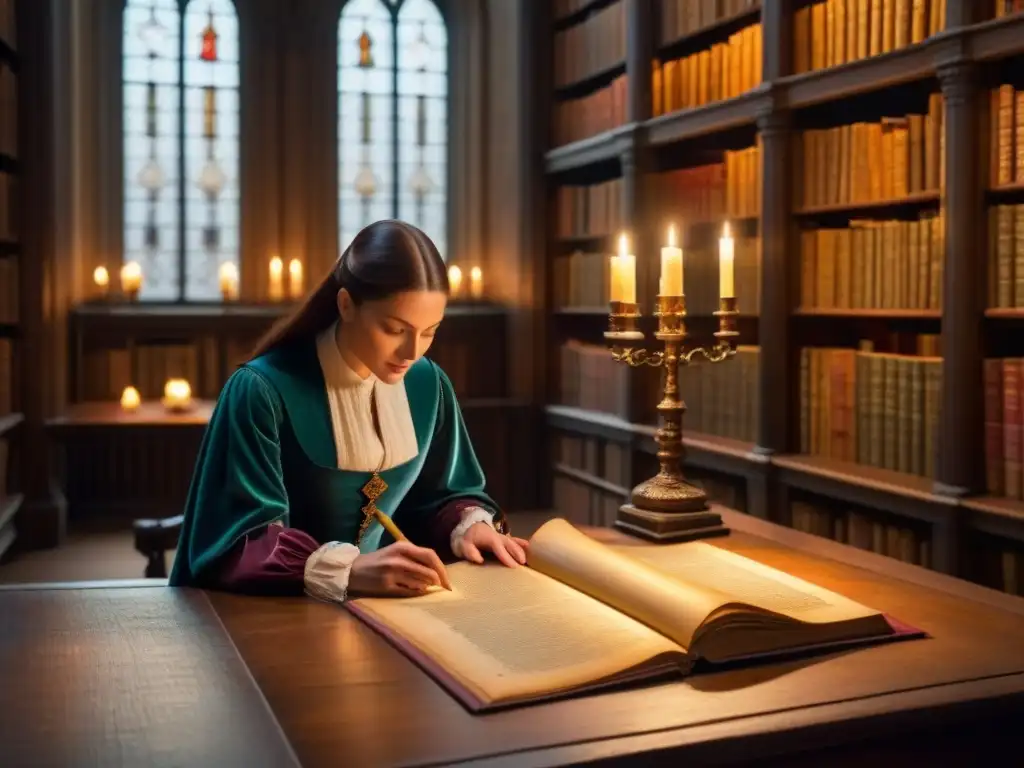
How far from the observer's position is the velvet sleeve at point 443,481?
7.37 ft

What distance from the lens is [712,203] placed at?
5020mm

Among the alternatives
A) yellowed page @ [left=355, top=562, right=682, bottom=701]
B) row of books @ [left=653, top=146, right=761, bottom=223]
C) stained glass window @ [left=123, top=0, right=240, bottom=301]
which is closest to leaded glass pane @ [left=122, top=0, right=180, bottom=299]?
stained glass window @ [left=123, top=0, right=240, bottom=301]

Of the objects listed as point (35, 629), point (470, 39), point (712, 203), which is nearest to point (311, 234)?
point (470, 39)

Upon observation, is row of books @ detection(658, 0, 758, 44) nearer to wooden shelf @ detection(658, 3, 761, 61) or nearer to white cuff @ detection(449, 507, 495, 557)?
wooden shelf @ detection(658, 3, 761, 61)

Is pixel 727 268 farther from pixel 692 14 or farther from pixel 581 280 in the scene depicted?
pixel 581 280

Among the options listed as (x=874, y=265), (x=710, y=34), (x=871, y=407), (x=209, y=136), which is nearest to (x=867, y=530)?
(x=871, y=407)

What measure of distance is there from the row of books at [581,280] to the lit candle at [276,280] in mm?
1447

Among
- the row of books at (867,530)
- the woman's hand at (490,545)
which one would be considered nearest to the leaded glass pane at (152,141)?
the row of books at (867,530)

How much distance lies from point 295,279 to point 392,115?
1170 mm

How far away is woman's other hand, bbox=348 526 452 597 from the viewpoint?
180 cm

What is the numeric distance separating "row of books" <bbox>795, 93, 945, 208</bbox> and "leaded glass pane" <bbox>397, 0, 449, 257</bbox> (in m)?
3.18

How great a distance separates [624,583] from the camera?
172 cm

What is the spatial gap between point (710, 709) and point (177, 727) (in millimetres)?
577

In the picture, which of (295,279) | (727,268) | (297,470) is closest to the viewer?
(297,470)
